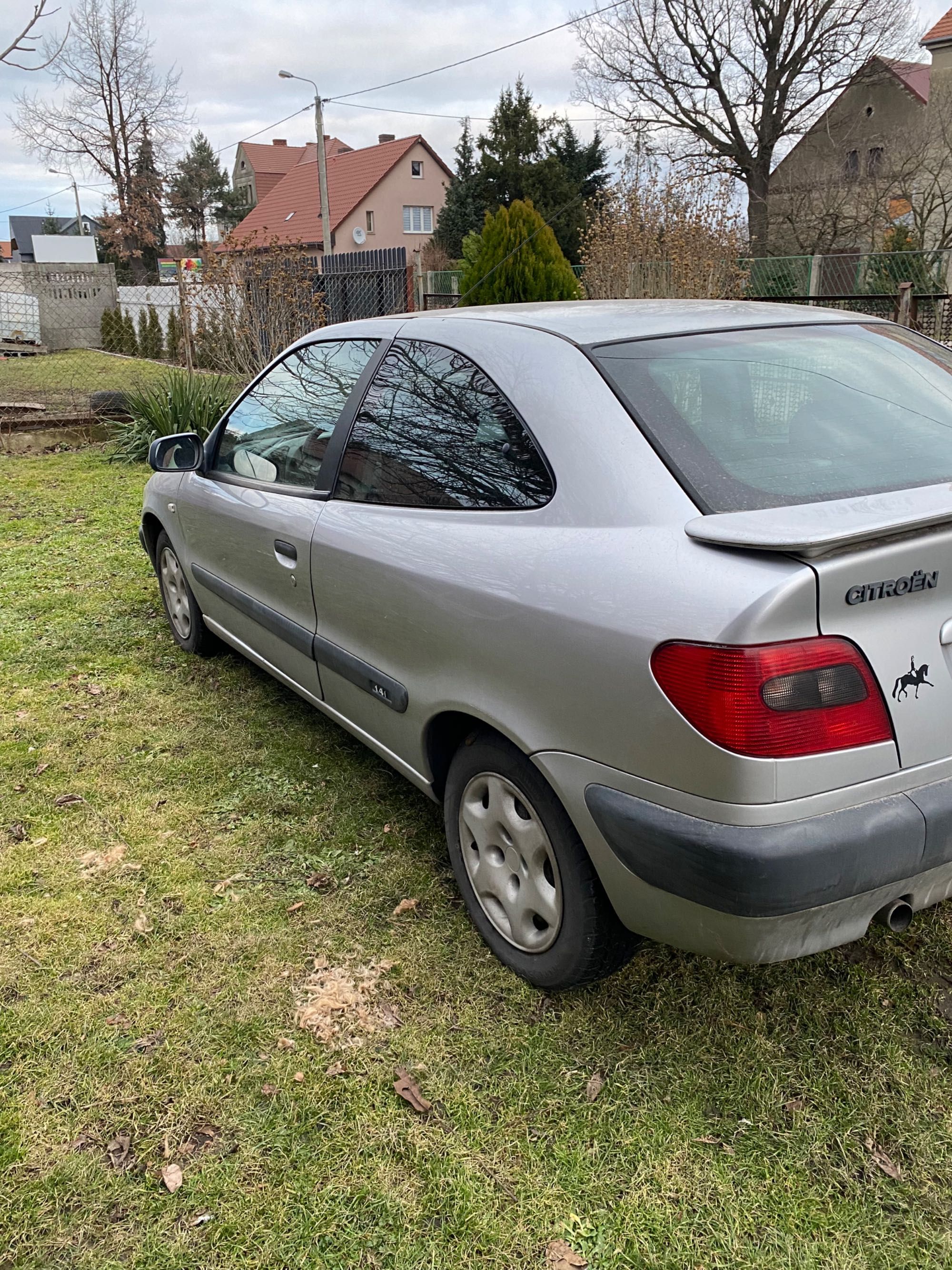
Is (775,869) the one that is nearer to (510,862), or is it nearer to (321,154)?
(510,862)

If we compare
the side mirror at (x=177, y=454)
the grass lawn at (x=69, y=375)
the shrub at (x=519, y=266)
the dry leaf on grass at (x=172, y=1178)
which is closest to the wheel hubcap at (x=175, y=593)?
Result: the side mirror at (x=177, y=454)

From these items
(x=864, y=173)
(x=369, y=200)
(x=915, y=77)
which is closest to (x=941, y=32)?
(x=864, y=173)

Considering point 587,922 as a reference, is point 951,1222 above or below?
below

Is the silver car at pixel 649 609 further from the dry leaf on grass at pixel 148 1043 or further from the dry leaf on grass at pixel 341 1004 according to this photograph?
the dry leaf on grass at pixel 148 1043

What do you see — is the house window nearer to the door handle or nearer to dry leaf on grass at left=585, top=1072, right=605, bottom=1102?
the door handle

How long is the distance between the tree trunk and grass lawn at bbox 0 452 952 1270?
30156 millimetres

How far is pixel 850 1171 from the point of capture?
6.46ft

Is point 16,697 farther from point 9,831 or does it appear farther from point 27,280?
point 27,280

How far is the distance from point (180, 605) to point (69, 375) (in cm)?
1586

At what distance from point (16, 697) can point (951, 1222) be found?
416 cm

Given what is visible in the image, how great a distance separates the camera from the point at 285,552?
333 centimetres

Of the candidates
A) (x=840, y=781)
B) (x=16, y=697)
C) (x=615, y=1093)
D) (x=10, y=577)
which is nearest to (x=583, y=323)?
(x=840, y=781)

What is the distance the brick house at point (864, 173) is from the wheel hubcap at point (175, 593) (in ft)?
85.6

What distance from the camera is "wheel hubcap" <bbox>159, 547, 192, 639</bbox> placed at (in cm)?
475
